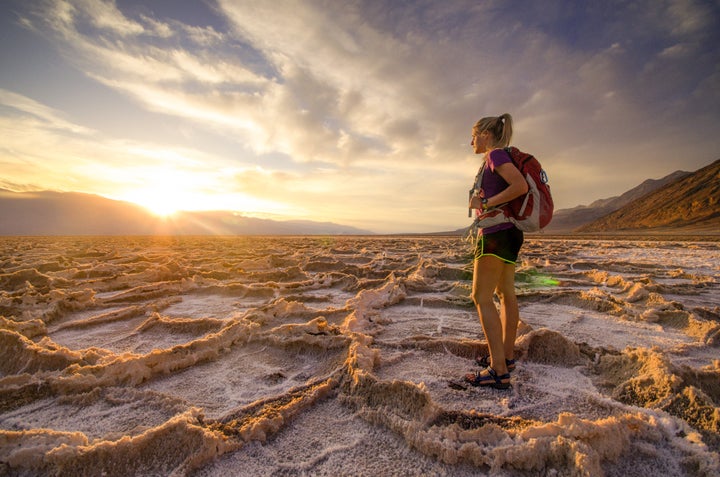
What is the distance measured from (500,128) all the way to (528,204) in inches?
22.5

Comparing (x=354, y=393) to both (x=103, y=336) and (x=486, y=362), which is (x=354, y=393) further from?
(x=103, y=336)

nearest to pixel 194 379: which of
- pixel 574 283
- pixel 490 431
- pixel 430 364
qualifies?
pixel 430 364

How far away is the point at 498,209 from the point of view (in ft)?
6.78

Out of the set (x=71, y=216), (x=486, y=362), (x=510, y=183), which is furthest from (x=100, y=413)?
(x=71, y=216)

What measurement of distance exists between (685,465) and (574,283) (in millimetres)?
4691

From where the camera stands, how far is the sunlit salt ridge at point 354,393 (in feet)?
4.52

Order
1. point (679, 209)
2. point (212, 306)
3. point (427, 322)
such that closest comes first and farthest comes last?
point (427, 322) < point (212, 306) < point (679, 209)

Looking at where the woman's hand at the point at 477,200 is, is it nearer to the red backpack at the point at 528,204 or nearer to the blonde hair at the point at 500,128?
the red backpack at the point at 528,204

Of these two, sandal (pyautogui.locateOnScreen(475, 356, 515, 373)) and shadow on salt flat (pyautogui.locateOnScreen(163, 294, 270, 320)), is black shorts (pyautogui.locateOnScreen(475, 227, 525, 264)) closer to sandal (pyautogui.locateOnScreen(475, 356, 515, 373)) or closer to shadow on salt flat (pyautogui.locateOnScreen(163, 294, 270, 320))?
sandal (pyautogui.locateOnScreen(475, 356, 515, 373))

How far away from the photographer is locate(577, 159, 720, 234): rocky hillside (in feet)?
116

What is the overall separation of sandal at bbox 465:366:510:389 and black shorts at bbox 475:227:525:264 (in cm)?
73

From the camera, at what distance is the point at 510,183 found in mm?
1972

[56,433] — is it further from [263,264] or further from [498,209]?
[263,264]

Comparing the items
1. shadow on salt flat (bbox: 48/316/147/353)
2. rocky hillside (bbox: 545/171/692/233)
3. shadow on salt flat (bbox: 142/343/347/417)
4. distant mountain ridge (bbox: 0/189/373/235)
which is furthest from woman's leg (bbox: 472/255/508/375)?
distant mountain ridge (bbox: 0/189/373/235)
